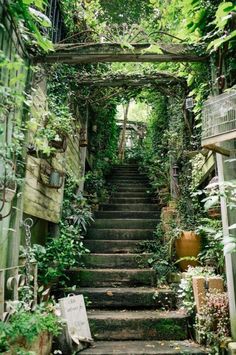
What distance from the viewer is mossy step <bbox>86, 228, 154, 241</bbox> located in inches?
240

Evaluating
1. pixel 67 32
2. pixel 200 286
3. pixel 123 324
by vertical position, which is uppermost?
pixel 67 32

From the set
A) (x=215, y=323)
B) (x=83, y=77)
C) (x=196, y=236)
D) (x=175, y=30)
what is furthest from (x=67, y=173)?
(x=215, y=323)

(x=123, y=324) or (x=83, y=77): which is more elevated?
(x=83, y=77)

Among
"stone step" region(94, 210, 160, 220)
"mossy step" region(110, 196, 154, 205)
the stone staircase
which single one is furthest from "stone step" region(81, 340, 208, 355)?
"mossy step" region(110, 196, 154, 205)

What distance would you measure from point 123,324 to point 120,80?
4035 millimetres

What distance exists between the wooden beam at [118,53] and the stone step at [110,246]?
10.7 ft

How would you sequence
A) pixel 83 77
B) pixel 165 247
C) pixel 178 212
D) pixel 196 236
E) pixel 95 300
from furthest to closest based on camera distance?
1. pixel 83 77
2. pixel 178 212
3. pixel 165 247
4. pixel 196 236
5. pixel 95 300

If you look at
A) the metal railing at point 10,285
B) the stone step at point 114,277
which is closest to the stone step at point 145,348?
the metal railing at point 10,285

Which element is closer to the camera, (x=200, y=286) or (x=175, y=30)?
(x=200, y=286)

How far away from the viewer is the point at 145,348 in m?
3.44

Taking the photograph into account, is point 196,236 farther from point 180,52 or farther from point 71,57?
point 71,57

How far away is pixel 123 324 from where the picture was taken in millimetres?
3840

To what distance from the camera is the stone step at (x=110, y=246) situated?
5.76 m

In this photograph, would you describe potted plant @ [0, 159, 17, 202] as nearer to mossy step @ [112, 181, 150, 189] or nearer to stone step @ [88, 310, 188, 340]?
stone step @ [88, 310, 188, 340]
